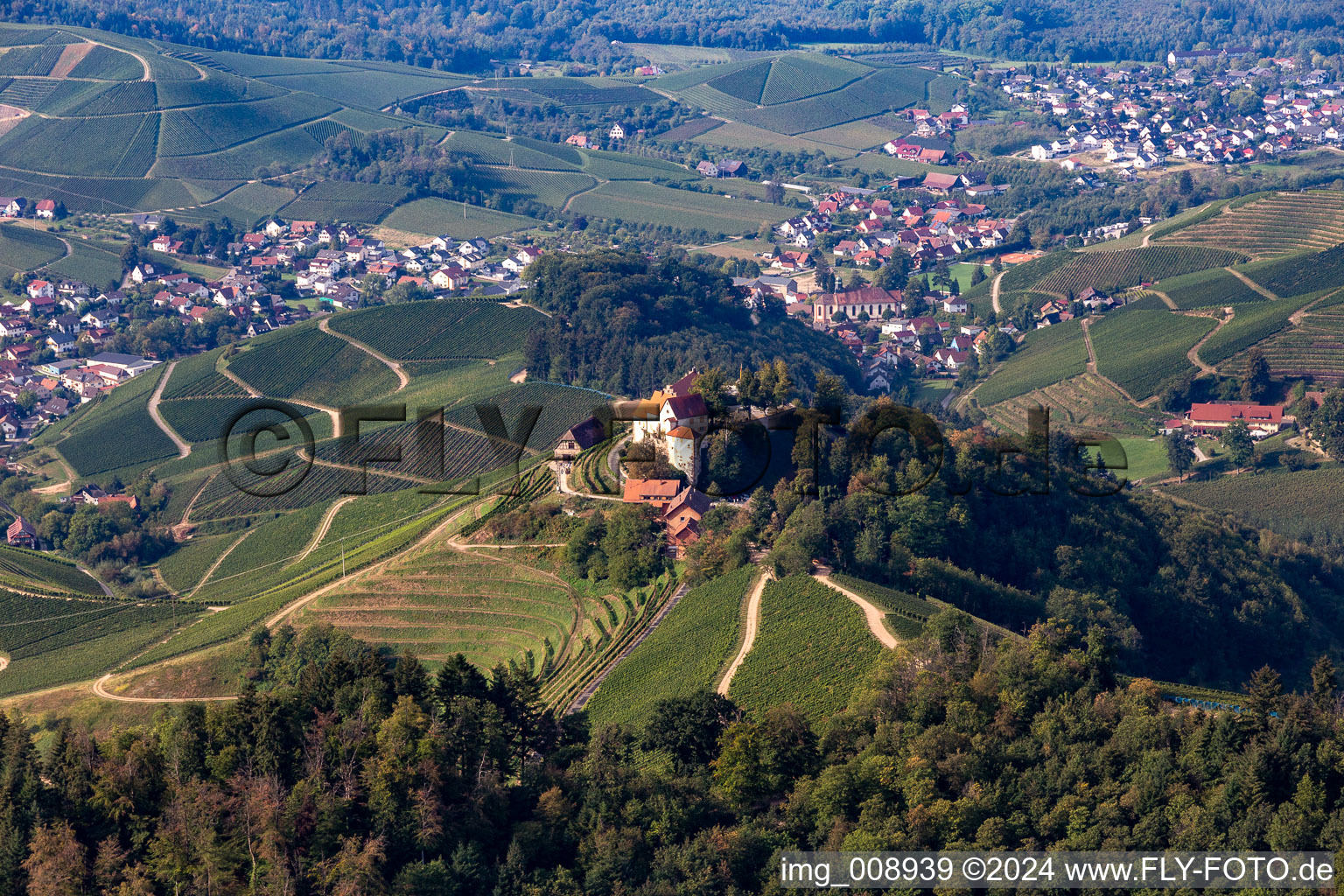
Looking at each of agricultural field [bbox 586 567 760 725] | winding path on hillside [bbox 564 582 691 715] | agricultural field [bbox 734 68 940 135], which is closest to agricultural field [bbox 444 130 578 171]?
agricultural field [bbox 734 68 940 135]

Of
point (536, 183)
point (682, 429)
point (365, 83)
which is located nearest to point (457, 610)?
point (682, 429)

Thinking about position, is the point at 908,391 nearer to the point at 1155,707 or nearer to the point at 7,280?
the point at 1155,707

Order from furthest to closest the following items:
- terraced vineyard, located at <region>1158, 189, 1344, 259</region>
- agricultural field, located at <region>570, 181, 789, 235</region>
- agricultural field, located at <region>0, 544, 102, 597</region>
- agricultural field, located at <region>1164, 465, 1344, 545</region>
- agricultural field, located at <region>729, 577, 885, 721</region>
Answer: agricultural field, located at <region>570, 181, 789, 235</region>
terraced vineyard, located at <region>1158, 189, 1344, 259</region>
agricultural field, located at <region>1164, 465, 1344, 545</region>
agricultural field, located at <region>0, 544, 102, 597</region>
agricultural field, located at <region>729, 577, 885, 721</region>

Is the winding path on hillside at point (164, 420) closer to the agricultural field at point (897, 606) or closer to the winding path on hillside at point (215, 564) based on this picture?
the winding path on hillside at point (215, 564)

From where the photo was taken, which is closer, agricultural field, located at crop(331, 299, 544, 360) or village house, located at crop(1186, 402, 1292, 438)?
village house, located at crop(1186, 402, 1292, 438)

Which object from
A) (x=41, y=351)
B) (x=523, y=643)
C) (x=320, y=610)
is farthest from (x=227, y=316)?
(x=523, y=643)

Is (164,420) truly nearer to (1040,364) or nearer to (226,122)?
(1040,364)

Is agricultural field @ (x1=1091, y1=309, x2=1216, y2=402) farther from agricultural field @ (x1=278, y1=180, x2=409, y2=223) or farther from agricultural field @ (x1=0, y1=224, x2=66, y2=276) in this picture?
agricultural field @ (x1=0, y1=224, x2=66, y2=276)
